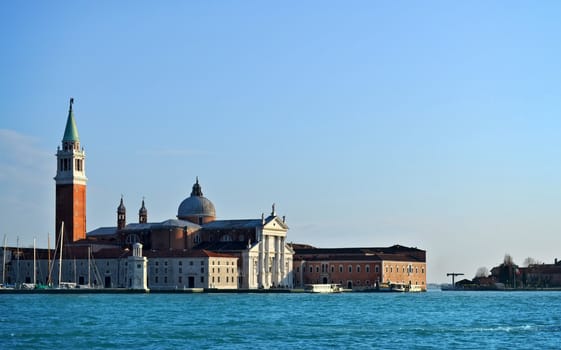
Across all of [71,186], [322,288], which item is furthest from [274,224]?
[71,186]

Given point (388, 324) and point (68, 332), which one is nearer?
point (68, 332)

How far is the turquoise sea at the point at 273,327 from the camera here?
40062mm

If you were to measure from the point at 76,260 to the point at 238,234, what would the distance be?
47.8 ft

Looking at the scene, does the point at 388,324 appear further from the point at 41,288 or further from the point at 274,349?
the point at 41,288

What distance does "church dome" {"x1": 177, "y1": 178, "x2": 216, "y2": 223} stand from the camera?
111188 mm

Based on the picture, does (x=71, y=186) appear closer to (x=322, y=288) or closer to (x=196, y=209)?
(x=196, y=209)

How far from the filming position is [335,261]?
112 meters

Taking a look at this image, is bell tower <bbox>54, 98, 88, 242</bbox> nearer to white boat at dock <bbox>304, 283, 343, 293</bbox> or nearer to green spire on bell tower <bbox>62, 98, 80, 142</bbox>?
green spire on bell tower <bbox>62, 98, 80, 142</bbox>

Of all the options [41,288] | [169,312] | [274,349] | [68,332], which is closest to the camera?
[274,349]

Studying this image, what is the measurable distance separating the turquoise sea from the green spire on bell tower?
1546 inches

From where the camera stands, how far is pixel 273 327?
156 ft

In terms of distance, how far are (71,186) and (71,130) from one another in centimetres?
498

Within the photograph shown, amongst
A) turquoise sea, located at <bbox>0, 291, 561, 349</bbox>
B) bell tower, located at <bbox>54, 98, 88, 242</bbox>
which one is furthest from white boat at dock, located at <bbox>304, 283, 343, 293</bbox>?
turquoise sea, located at <bbox>0, 291, 561, 349</bbox>

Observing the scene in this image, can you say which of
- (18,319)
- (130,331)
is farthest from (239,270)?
(130,331)
